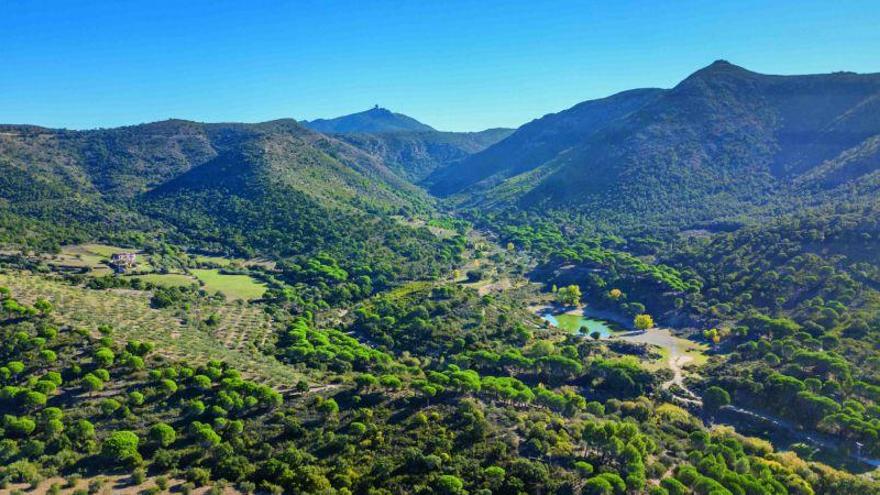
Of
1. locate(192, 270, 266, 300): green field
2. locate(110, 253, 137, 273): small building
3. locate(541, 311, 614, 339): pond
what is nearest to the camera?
locate(541, 311, 614, 339): pond

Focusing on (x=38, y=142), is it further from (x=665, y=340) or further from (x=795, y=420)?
(x=795, y=420)

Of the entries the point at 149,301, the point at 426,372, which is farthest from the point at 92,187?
the point at 426,372

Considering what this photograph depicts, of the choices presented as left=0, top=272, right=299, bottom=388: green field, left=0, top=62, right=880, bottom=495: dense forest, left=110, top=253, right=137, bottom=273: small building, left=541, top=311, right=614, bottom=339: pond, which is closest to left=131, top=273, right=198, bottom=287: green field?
left=0, top=62, right=880, bottom=495: dense forest

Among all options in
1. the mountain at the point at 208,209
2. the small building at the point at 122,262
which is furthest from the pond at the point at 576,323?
the small building at the point at 122,262

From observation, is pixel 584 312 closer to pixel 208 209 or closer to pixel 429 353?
pixel 429 353

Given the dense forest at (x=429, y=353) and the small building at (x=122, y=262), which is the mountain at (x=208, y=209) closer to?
the dense forest at (x=429, y=353)

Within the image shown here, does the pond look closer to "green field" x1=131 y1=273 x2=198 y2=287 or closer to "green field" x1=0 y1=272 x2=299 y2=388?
"green field" x1=0 y1=272 x2=299 y2=388

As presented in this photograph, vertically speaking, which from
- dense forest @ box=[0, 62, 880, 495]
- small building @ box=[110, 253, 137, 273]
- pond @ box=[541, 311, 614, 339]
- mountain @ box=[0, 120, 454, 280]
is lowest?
pond @ box=[541, 311, 614, 339]
